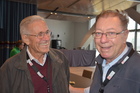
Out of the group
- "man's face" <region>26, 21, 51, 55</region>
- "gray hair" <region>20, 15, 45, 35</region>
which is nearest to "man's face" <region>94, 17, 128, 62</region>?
"man's face" <region>26, 21, 51, 55</region>

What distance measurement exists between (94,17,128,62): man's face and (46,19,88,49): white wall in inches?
584

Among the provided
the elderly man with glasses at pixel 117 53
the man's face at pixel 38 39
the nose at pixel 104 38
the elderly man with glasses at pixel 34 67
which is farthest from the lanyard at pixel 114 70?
the man's face at pixel 38 39

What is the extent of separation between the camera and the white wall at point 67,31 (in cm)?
1625

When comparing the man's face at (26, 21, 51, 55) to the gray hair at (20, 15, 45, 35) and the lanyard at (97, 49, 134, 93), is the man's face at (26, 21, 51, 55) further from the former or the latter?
the lanyard at (97, 49, 134, 93)

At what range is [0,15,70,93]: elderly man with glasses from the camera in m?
1.54

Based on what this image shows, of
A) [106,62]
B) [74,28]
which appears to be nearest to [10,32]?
[106,62]

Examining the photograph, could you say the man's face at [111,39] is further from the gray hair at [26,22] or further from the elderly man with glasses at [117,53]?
the gray hair at [26,22]

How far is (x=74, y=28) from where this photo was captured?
17.1 m

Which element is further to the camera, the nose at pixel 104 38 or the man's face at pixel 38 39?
the man's face at pixel 38 39

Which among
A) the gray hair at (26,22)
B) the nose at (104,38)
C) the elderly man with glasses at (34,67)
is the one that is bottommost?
the elderly man with glasses at (34,67)

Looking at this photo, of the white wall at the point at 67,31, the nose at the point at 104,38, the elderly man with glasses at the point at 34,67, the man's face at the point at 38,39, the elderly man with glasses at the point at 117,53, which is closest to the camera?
the elderly man with glasses at the point at 117,53

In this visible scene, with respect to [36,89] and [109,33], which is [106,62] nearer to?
[109,33]

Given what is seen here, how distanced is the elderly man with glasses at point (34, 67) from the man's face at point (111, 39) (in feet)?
2.40

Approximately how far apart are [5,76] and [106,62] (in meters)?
1.07
